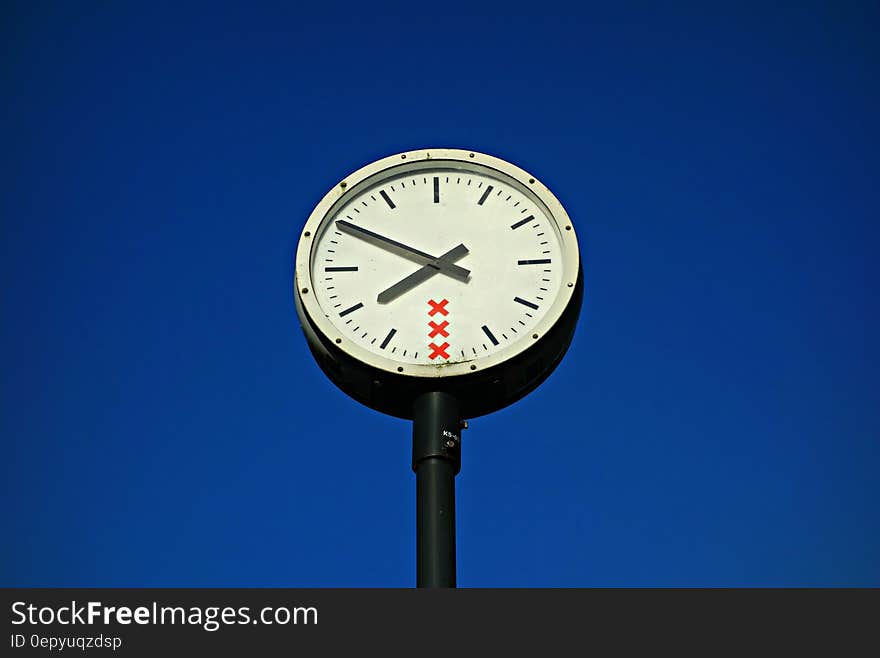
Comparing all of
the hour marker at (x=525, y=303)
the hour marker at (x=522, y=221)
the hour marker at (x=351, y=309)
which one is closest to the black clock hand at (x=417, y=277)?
the hour marker at (x=351, y=309)

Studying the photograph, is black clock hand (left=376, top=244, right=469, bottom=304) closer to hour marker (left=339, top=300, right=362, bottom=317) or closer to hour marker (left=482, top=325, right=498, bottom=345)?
hour marker (left=339, top=300, right=362, bottom=317)

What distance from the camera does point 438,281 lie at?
930 cm

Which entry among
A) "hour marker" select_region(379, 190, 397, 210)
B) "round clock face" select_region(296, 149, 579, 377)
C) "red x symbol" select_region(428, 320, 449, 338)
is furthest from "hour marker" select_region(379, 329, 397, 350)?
"hour marker" select_region(379, 190, 397, 210)

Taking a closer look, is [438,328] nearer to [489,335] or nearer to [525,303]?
[489,335]

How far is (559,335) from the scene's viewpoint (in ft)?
29.9

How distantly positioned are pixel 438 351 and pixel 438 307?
336 mm

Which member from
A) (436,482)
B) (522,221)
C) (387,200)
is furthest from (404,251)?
(436,482)

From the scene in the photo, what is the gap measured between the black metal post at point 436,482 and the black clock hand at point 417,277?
699 mm

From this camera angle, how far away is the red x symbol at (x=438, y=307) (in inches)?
359

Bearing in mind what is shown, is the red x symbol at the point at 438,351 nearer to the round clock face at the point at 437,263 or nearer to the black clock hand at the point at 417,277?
the round clock face at the point at 437,263

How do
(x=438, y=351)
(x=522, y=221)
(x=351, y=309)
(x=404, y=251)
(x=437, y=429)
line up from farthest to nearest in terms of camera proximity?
1. (x=522, y=221)
2. (x=404, y=251)
3. (x=351, y=309)
4. (x=438, y=351)
5. (x=437, y=429)
